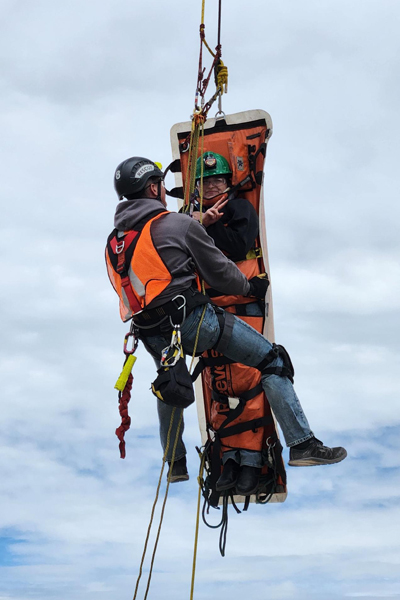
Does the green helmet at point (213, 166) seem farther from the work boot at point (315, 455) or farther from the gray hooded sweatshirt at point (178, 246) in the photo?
the work boot at point (315, 455)

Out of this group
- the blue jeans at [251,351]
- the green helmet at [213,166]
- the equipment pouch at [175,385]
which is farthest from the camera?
the green helmet at [213,166]

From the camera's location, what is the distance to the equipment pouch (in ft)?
16.8

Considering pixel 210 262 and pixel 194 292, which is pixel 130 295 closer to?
pixel 194 292

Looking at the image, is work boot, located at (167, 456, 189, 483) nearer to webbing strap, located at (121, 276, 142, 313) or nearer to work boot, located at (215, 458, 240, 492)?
work boot, located at (215, 458, 240, 492)

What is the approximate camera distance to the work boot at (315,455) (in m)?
5.71

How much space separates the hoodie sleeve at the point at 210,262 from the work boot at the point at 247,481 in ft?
5.71

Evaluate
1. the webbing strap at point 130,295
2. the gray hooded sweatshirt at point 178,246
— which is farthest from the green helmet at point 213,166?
the webbing strap at point 130,295

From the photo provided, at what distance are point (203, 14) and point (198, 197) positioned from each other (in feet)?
5.14

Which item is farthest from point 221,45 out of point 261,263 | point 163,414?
point 163,414

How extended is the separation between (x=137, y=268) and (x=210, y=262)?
0.51m

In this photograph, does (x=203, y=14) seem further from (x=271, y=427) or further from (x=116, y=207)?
(x=271, y=427)

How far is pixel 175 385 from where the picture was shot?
5113 mm

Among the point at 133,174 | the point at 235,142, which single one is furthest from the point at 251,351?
the point at 235,142

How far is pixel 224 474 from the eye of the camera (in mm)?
6449
